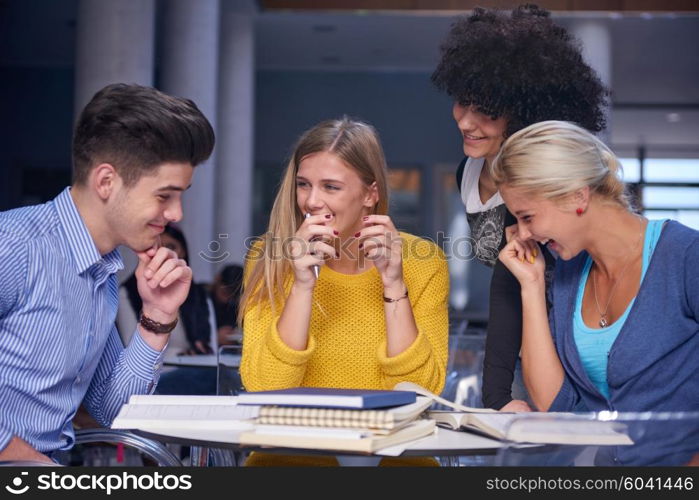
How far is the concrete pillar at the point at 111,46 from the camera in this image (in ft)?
21.6

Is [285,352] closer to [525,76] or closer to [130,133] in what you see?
[130,133]

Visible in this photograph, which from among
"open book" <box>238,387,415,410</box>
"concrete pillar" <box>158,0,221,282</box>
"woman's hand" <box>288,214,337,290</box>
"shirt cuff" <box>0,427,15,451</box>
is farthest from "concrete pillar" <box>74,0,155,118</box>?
"open book" <box>238,387,415,410</box>

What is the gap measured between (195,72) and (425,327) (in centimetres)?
656

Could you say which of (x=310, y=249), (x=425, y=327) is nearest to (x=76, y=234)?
(x=310, y=249)

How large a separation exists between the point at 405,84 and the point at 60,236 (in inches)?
443

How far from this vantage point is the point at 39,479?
1.46 meters

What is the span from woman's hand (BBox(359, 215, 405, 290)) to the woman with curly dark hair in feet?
1.00

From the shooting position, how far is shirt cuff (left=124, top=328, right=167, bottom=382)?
81.3 inches

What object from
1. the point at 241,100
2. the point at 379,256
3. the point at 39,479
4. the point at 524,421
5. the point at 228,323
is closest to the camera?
the point at 524,421

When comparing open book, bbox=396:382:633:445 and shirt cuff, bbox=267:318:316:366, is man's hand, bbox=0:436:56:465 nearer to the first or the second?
shirt cuff, bbox=267:318:316:366

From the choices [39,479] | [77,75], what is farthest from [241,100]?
[39,479]

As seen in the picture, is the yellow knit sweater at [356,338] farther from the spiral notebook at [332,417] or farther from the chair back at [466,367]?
the chair back at [466,367]

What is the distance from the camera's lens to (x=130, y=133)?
6.15 feet

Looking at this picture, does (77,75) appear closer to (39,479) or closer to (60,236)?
(60,236)
